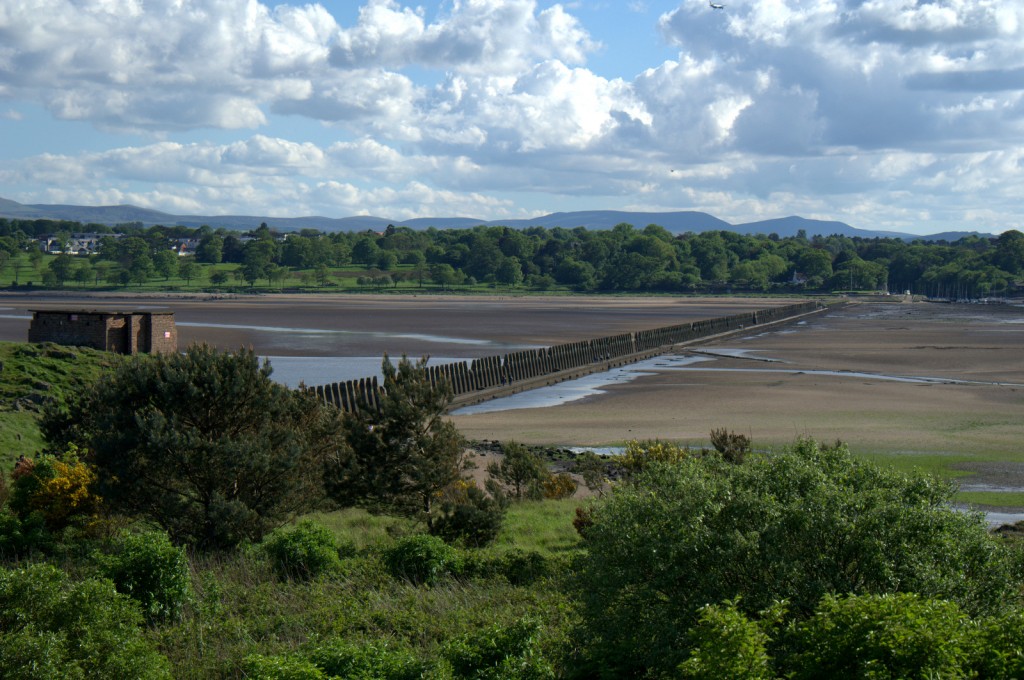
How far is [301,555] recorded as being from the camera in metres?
14.4

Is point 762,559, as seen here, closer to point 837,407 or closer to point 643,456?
point 643,456

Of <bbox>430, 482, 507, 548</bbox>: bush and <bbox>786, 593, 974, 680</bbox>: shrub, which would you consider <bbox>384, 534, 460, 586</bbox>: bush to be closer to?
<bbox>430, 482, 507, 548</bbox>: bush

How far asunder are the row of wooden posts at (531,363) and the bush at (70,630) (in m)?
17.2

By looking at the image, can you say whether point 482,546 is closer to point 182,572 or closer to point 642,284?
point 182,572

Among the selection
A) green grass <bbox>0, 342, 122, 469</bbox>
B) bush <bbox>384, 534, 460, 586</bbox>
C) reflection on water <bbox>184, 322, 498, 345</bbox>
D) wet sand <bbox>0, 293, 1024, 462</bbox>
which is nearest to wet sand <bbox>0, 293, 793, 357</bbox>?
reflection on water <bbox>184, 322, 498, 345</bbox>

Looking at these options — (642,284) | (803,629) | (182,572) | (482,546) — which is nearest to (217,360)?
(182,572)

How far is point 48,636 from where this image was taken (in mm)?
8844

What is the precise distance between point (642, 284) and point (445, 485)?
171 m

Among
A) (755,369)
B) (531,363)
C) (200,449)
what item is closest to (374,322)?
(531,363)

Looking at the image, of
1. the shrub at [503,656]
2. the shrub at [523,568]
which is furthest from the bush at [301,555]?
the shrub at [503,656]

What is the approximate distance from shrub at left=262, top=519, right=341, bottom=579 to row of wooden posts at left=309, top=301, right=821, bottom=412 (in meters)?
12.4

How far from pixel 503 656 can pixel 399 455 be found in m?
8.05

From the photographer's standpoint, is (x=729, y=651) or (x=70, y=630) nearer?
(x=729, y=651)

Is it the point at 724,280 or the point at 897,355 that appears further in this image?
the point at 724,280
